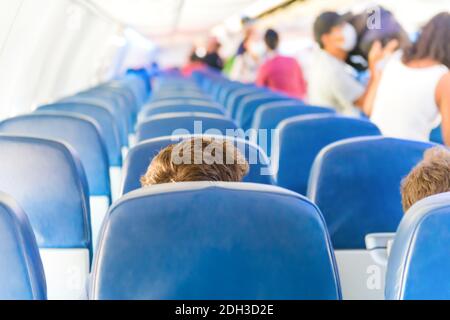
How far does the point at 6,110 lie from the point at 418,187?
7.50 m

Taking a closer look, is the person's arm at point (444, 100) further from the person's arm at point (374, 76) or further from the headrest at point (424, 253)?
the headrest at point (424, 253)

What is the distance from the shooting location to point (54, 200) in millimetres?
3918

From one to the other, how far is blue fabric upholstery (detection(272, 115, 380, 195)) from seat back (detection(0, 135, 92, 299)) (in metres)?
1.36

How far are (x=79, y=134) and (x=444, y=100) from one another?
2207mm

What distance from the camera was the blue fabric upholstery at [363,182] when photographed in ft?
12.7

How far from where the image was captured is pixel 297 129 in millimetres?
4977

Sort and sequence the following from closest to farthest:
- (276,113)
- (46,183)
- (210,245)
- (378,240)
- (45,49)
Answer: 1. (210,245)
2. (378,240)
3. (46,183)
4. (276,113)
5. (45,49)

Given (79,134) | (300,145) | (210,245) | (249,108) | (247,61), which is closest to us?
(210,245)

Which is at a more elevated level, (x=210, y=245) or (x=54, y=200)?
(x=210, y=245)

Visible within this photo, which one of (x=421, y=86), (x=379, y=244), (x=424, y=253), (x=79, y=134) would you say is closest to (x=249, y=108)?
(x=421, y=86)

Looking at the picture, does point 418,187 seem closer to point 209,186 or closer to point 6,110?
point 209,186

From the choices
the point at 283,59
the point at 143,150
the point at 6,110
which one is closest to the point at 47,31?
the point at 6,110

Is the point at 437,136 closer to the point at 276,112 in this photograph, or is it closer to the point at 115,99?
the point at 276,112

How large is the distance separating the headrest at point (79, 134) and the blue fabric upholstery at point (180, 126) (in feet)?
1.05
